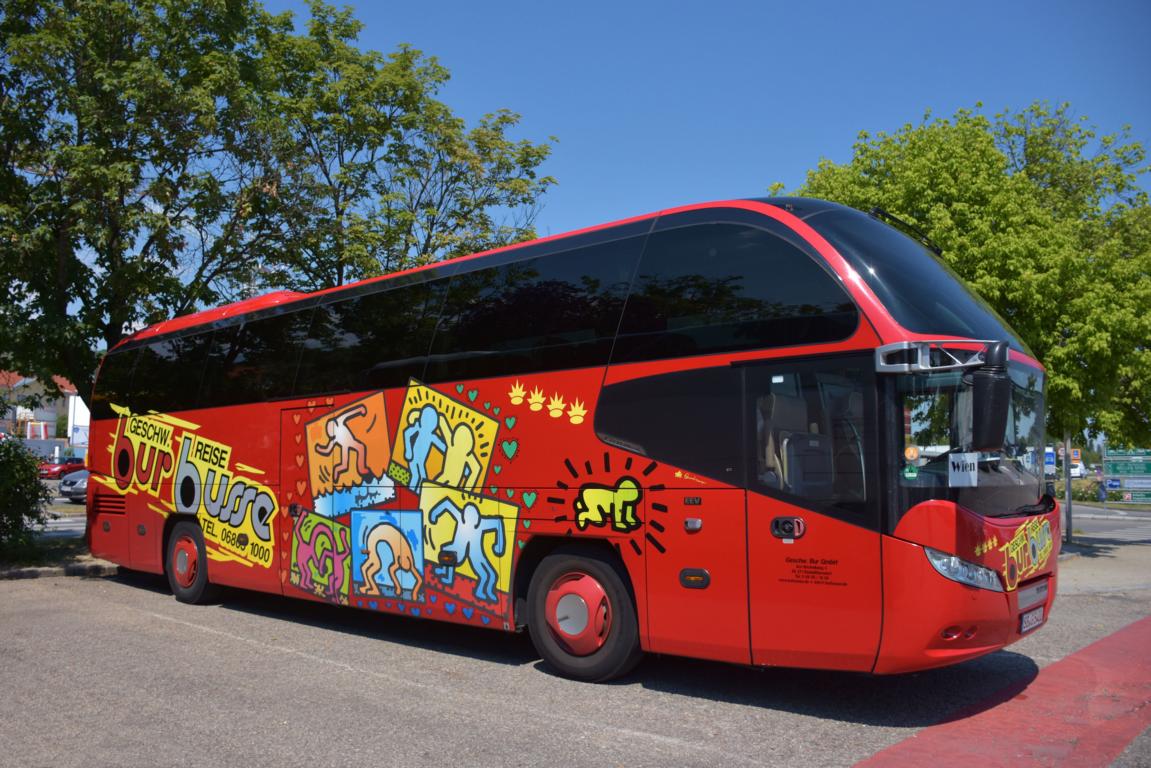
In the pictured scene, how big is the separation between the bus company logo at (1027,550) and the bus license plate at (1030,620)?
268 millimetres

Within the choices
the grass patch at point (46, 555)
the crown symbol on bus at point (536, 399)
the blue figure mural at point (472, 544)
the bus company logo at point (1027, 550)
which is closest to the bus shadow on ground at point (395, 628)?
the blue figure mural at point (472, 544)

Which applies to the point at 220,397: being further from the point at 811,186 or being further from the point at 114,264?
the point at 811,186

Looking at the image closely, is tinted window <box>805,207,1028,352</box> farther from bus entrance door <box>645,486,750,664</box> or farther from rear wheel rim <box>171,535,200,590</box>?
rear wheel rim <box>171,535,200,590</box>

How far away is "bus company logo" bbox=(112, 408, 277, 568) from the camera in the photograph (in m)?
10.5

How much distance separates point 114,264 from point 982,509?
1319cm

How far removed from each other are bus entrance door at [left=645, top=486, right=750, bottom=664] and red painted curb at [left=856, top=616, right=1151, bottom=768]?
1317mm

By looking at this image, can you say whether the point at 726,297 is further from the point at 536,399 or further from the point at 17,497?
the point at 17,497

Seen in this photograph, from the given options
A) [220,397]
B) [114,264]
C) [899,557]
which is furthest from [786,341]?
[114,264]

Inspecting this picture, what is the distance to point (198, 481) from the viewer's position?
1141 centimetres

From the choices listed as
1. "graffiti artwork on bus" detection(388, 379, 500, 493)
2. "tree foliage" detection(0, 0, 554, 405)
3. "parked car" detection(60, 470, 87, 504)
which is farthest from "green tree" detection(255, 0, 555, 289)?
"parked car" detection(60, 470, 87, 504)

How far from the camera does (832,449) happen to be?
595cm

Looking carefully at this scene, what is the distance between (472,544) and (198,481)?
16.9 ft

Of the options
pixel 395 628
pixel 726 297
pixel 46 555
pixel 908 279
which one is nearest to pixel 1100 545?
pixel 395 628

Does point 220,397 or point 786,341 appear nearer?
point 786,341
